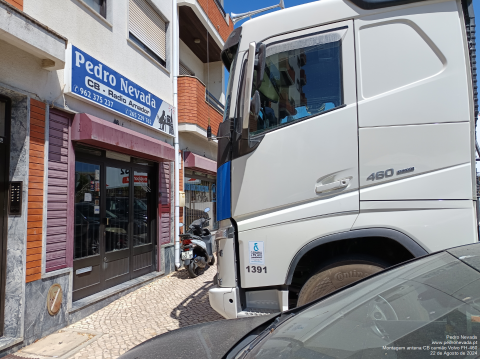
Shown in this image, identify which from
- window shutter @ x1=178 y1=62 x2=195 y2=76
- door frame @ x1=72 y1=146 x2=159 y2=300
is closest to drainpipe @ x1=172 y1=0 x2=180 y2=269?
door frame @ x1=72 y1=146 x2=159 y2=300

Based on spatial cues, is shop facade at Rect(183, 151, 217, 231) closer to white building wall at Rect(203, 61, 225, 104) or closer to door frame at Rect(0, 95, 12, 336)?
white building wall at Rect(203, 61, 225, 104)

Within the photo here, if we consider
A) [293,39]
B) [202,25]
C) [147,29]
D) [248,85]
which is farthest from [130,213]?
[202,25]

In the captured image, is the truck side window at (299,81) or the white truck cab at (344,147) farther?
the truck side window at (299,81)

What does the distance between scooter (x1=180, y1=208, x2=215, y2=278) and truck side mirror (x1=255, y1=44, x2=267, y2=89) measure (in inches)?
181

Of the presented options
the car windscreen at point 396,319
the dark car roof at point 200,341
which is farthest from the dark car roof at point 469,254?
the dark car roof at point 200,341

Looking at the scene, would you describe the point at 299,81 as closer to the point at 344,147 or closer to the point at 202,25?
the point at 344,147

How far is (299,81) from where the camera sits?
304cm

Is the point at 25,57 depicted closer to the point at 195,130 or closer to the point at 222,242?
the point at 222,242

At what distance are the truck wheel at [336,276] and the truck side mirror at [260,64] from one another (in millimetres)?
1778

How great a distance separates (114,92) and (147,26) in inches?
94.7

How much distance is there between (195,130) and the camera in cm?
801

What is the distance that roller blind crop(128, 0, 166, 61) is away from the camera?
6.53m

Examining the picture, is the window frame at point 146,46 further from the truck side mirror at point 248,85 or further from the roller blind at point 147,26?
the truck side mirror at point 248,85

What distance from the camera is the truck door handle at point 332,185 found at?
2781 millimetres
